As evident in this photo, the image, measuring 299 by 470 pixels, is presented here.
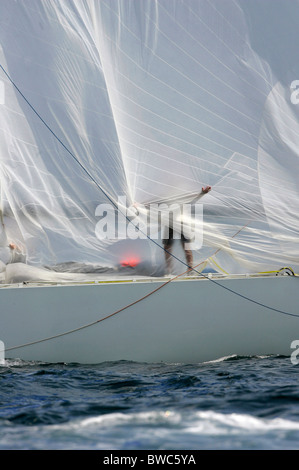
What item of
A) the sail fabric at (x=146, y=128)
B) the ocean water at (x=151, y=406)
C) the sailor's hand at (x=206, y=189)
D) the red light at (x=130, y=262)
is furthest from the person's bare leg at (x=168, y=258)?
the ocean water at (x=151, y=406)

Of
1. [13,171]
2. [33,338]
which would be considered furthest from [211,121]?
[33,338]

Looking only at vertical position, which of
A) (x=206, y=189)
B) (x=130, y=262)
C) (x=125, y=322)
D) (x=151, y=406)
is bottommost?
(x=151, y=406)

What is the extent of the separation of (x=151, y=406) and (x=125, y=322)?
199 centimetres

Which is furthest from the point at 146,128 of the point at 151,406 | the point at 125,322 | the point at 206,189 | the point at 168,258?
the point at 151,406

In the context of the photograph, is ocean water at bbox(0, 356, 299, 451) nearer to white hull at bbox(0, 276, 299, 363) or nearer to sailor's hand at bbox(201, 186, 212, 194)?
white hull at bbox(0, 276, 299, 363)

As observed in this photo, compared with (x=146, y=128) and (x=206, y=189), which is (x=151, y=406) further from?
(x=146, y=128)

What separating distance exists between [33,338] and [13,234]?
3.44 ft

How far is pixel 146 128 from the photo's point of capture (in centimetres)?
642

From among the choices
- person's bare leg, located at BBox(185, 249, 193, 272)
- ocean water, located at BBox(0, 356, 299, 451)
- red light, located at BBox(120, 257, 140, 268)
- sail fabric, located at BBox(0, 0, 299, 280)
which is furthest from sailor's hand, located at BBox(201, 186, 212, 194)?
ocean water, located at BBox(0, 356, 299, 451)

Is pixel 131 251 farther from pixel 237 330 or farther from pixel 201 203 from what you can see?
pixel 237 330

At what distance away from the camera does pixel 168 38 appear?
21.2ft

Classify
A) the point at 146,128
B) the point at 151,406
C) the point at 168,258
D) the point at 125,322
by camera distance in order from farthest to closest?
the point at 146,128 < the point at 168,258 < the point at 125,322 < the point at 151,406

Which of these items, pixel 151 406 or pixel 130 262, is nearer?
pixel 151 406

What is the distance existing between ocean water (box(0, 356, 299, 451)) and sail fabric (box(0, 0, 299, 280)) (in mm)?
1206
